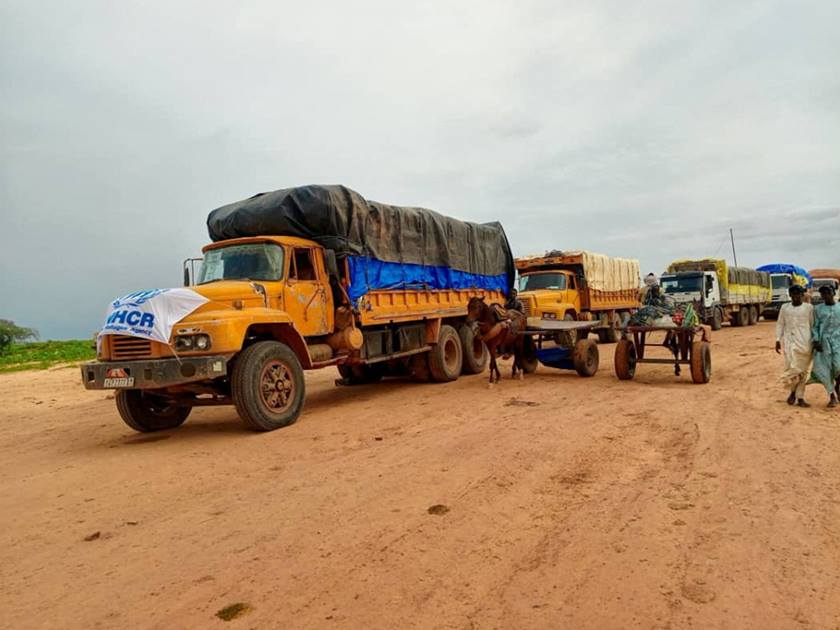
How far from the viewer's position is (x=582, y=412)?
7.77 meters

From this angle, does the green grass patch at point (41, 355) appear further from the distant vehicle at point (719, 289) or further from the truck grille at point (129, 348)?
the distant vehicle at point (719, 289)

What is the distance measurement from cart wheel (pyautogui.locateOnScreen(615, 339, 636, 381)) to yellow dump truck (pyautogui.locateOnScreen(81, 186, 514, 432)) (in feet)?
10.7

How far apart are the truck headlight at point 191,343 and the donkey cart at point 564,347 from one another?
20.0 ft

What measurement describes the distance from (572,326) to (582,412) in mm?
4060

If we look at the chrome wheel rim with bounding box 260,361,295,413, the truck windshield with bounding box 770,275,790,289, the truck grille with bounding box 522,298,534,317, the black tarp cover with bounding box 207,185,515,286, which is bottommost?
the chrome wheel rim with bounding box 260,361,295,413

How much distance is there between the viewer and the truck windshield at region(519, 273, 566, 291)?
19031mm

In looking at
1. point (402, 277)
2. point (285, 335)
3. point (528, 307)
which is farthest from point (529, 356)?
point (285, 335)

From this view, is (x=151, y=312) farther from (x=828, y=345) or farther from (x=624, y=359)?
(x=828, y=345)

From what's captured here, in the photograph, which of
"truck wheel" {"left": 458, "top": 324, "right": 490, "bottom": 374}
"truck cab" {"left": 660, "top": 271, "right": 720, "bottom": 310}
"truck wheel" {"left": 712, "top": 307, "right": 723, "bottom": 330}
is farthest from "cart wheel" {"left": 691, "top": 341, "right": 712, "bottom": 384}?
"truck wheel" {"left": 712, "top": 307, "right": 723, "bottom": 330}

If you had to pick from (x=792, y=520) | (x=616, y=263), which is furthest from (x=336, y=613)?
(x=616, y=263)

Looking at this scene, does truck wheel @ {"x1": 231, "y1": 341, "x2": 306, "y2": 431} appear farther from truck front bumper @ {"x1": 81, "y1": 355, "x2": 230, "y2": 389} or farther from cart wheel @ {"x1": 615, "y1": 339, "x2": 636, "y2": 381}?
cart wheel @ {"x1": 615, "y1": 339, "x2": 636, "y2": 381}

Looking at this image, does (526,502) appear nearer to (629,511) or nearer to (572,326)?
(629,511)

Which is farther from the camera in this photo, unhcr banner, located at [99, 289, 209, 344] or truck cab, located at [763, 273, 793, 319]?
truck cab, located at [763, 273, 793, 319]

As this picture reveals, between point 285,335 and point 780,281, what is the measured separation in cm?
3320
